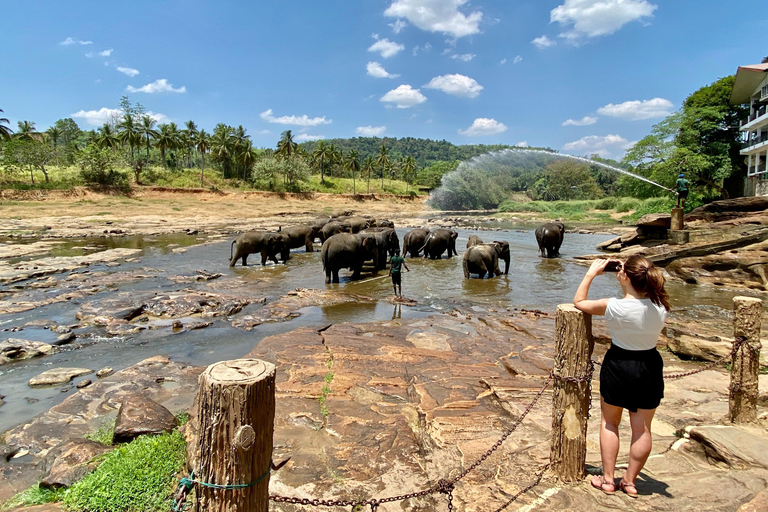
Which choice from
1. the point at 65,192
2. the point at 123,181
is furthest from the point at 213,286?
the point at 123,181

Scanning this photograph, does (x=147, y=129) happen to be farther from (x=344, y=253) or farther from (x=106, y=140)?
(x=344, y=253)

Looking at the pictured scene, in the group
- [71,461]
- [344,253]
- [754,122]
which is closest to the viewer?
[71,461]

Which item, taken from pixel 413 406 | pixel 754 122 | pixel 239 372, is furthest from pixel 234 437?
pixel 754 122

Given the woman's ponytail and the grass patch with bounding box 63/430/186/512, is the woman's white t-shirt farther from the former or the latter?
the grass patch with bounding box 63/430/186/512

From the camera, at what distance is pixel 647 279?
3.45m

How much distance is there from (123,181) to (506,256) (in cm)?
4856

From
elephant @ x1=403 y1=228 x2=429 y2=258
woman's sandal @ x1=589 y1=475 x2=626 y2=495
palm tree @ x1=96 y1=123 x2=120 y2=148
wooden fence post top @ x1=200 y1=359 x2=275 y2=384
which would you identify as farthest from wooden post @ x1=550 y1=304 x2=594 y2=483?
palm tree @ x1=96 y1=123 x2=120 y2=148

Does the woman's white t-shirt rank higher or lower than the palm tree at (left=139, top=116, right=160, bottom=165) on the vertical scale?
lower

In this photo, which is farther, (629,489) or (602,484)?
(602,484)

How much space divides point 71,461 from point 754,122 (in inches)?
1615

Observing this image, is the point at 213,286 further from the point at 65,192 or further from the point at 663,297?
the point at 65,192

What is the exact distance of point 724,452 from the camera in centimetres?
400

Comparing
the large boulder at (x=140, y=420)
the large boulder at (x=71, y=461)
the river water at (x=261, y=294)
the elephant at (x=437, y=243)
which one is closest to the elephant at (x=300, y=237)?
the river water at (x=261, y=294)

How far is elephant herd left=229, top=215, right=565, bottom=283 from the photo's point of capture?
15734mm
